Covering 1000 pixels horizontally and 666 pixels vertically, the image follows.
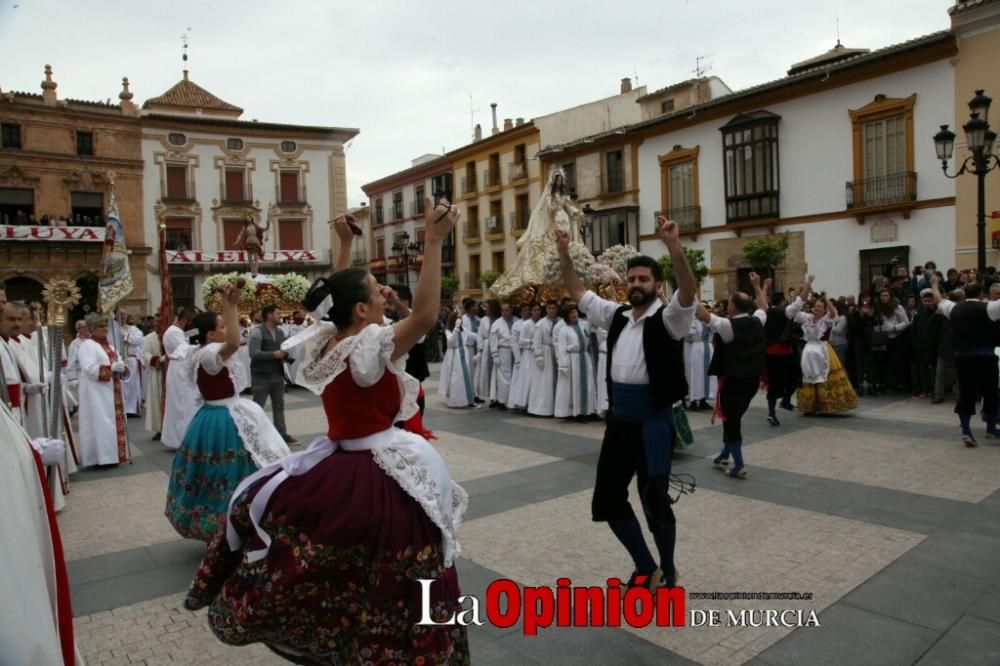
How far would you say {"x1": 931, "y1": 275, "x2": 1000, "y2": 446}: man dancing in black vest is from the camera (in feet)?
25.3

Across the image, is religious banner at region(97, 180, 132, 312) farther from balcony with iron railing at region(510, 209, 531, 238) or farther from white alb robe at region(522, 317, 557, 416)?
balcony with iron railing at region(510, 209, 531, 238)

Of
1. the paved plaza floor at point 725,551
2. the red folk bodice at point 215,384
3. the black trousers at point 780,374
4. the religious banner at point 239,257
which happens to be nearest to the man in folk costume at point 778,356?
the black trousers at point 780,374

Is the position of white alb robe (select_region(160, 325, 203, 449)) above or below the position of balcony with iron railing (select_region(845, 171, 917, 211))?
below

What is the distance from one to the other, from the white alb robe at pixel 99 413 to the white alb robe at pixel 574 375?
5674 millimetres

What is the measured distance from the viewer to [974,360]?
25.5 ft

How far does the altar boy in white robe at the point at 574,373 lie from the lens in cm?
1033

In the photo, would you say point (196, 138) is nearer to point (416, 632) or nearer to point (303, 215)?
point (303, 215)

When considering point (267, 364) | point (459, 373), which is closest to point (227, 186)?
point (459, 373)

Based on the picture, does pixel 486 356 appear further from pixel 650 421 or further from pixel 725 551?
pixel 650 421

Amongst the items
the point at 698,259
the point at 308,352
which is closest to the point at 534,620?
the point at 308,352

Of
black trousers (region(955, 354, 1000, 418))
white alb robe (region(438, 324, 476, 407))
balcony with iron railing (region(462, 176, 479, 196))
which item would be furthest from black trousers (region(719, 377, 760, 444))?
balcony with iron railing (region(462, 176, 479, 196))

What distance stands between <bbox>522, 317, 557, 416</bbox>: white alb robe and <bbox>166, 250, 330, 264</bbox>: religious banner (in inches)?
1182

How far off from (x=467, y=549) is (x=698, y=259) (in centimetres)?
2164

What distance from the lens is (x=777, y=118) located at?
23609mm
